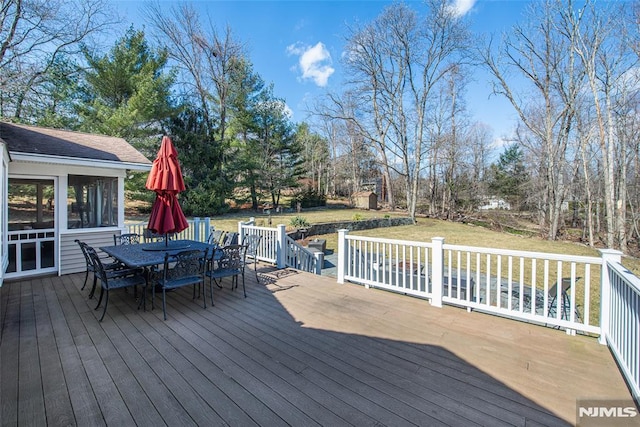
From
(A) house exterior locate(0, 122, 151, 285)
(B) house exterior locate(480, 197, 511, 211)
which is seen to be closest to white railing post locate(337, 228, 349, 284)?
(A) house exterior locate(0, 122, 151, 285)

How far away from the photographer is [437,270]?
4.12 m

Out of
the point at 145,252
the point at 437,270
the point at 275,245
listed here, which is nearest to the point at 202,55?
the point at 275,245

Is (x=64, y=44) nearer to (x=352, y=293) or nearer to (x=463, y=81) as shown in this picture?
(x=352, y=293)

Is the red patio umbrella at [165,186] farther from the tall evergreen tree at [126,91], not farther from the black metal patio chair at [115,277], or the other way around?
the tall evergreen tree at [126,91]

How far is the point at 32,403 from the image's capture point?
7.00 ft

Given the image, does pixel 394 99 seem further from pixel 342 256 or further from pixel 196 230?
pixel 342 256

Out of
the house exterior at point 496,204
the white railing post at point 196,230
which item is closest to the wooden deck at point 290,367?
the white railing post at point 196,230

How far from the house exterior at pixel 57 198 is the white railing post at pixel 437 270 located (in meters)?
6.09

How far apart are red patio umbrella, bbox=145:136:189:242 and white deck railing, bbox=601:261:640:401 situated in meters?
5.18

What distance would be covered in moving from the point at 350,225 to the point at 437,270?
40.1 ft

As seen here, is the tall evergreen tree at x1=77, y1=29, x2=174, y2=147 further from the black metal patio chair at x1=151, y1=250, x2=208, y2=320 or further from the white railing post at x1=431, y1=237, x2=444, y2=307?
the white railing post at x1=431, y1=237, x2=444, y2=307

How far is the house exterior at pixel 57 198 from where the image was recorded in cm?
547

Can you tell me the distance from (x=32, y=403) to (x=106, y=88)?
57.0 feet

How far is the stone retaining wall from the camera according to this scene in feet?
45.1
